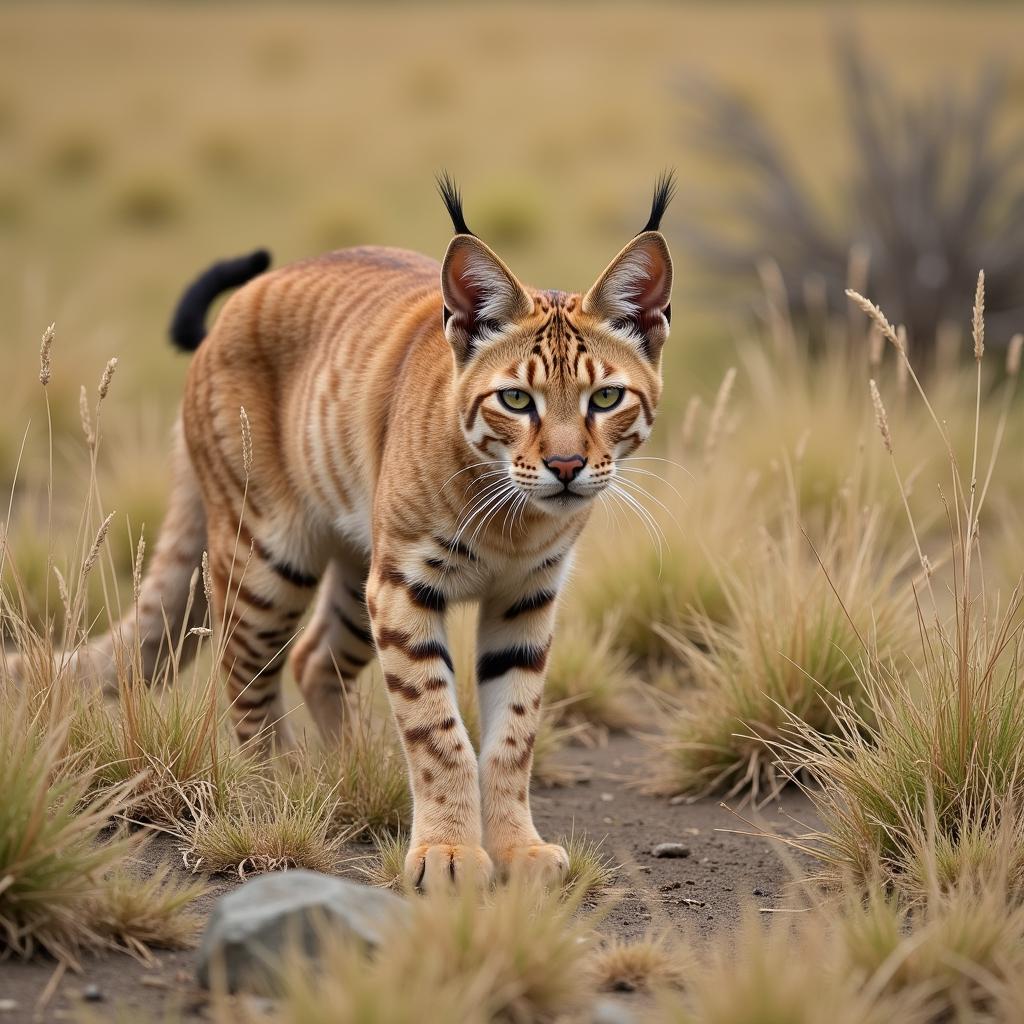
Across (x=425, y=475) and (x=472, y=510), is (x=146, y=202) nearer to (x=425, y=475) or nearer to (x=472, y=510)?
(x=425, y=475)

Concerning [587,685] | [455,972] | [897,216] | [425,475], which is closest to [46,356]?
[425,475]

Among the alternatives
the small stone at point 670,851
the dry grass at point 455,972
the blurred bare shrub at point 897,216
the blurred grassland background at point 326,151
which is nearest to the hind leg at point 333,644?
the small stone at point 670,851

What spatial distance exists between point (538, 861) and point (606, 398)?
4.28 ft

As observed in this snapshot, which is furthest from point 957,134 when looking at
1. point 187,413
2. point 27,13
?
point 27,13

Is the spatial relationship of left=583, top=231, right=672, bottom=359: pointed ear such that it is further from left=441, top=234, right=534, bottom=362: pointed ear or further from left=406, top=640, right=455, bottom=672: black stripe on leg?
left=406, top=640, right=455, bottom=672: black stripe on leg

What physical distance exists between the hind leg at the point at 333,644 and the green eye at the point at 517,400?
1453 millimetres

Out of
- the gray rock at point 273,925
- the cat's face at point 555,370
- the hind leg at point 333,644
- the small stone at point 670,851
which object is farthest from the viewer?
the hind leg at point 333,644

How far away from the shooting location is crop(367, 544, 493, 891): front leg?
3.85 m

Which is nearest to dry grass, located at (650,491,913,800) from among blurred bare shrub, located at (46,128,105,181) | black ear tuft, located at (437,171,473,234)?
black ear tuft, located at (437,171,473,234)

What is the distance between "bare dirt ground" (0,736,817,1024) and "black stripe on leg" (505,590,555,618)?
2.25 ft

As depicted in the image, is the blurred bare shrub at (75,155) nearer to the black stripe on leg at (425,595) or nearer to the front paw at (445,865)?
the black stripe on leg at (425,595)

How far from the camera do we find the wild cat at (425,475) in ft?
12.8

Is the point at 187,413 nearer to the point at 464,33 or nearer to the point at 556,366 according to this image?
the point at 556,366

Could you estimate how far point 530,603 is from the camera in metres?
4.31
